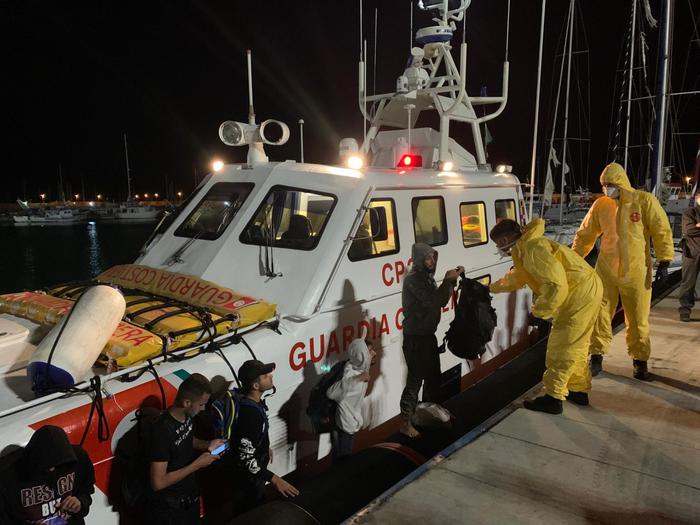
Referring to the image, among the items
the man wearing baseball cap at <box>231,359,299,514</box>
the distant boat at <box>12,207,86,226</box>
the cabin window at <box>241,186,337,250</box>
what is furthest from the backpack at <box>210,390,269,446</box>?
the distant boat at <box>12,207,86,226</box>

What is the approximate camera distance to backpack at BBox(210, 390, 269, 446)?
281cm

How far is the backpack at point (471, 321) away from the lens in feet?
14.8

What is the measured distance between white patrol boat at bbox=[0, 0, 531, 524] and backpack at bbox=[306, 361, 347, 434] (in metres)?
0.16

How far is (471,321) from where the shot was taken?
4527mm

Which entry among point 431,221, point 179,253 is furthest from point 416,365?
point 179,253

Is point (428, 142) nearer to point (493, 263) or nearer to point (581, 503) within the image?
point (493, 263)

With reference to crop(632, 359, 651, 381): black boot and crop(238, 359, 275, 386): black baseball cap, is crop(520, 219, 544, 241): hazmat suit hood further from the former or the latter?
crop(238, 359, 275, 386): black baseball cap

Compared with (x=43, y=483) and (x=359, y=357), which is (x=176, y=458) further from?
(x=359, y=357)

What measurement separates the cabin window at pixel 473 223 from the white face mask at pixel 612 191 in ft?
4.52

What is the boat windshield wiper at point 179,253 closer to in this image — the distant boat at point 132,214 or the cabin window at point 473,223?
the cabin window at point 473,223

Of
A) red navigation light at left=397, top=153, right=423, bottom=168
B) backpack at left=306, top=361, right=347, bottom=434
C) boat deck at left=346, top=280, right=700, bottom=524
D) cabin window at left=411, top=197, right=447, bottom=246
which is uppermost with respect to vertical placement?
red navigation light at left=397, top=153, right=423, bottom=168

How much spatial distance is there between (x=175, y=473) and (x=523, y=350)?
528 centimetres

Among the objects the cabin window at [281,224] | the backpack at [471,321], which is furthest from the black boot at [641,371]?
the cabin window at [281,224]

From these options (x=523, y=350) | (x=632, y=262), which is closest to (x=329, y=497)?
(x=632, y=262)
